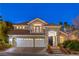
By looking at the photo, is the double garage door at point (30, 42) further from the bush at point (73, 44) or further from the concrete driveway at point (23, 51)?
the bush at point (73, 44)

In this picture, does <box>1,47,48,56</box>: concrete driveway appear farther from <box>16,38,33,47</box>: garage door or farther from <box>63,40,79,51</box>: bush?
<box>63,40,79,51</box>: bush

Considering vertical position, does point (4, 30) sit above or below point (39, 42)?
above

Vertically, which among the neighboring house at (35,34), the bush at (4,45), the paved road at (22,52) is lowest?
the paved road at (22,52)

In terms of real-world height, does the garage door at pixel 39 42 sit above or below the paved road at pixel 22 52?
above

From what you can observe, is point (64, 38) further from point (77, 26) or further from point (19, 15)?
point (19, 15)

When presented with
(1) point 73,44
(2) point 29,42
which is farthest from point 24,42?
(1) point 73,44

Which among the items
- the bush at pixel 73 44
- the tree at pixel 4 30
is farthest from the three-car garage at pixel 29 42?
the bush at pixel 73 44

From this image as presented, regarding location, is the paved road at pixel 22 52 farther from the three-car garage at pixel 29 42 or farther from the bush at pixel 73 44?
the bush at pixel 73 44

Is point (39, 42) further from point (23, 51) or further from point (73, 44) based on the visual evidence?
point (73, 44)

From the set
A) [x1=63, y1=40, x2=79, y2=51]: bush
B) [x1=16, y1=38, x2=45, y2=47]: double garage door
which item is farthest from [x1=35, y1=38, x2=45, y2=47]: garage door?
[x1=63, y1=40, x2=79, y2=51]: bush
